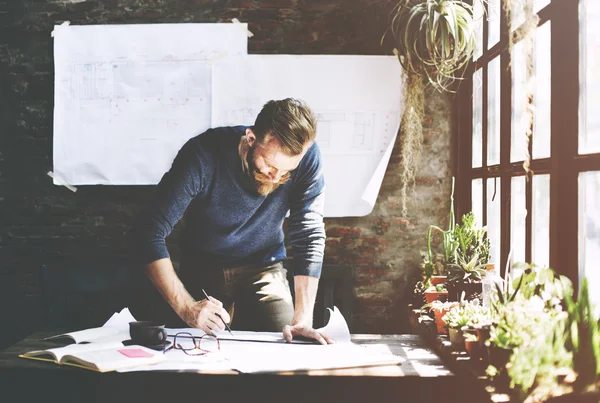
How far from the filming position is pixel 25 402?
2074 millimetres

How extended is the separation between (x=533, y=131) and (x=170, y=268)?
162 centimetres

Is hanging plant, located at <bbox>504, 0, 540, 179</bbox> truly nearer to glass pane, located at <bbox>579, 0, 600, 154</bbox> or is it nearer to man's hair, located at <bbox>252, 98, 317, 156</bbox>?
glass pane, located at <bbox>579, 0, 600, 154</bbox>

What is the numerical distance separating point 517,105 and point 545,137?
0.45 metres

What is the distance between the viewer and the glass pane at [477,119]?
354cm

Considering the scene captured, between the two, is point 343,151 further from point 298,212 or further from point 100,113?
point 100,113

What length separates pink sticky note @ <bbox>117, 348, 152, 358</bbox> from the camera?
2080 mm

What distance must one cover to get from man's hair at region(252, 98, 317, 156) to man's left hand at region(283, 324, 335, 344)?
2.34 feet

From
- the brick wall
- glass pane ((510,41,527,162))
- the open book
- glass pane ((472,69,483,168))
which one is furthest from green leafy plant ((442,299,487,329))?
the brick wall

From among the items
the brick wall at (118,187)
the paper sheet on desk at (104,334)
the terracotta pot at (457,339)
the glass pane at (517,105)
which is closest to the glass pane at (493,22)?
the glass pane at (517,105)

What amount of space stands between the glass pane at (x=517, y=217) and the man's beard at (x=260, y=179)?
1036mm

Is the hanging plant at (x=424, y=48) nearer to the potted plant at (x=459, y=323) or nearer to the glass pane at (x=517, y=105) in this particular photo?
the glass pane at (x=517, y=105)

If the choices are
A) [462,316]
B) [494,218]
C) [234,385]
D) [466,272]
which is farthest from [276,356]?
[494,218]

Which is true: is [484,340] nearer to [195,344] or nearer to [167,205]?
[195,344]

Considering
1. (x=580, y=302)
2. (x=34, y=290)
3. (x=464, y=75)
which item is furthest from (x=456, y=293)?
(x=34, y=290)
